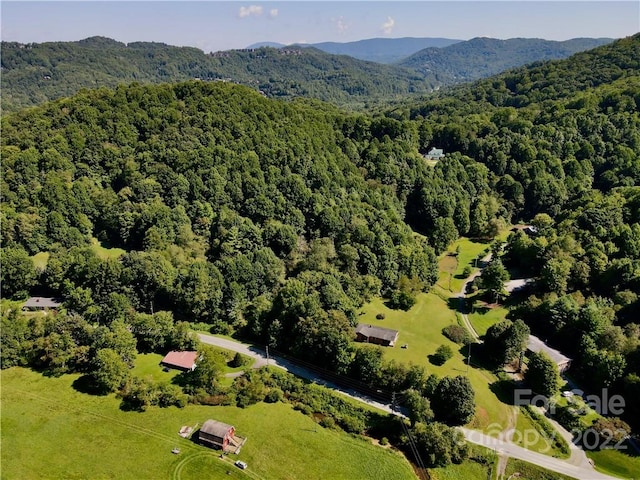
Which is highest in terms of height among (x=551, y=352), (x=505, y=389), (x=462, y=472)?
(x=551, y=352)

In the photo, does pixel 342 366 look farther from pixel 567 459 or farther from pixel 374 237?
pixel 374 237

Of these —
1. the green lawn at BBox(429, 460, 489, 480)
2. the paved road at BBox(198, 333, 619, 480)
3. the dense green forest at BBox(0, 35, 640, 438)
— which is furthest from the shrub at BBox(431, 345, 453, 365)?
the green lawn at BBox(429, 460, 489, 480)

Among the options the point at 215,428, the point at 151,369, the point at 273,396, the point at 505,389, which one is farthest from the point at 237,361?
the point at 505,389

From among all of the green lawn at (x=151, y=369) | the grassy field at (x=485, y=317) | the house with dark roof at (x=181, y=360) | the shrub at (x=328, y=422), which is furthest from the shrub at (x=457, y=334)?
the green lawn at (x=151, y=369)

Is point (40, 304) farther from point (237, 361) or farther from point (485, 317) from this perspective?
point (485, 317)

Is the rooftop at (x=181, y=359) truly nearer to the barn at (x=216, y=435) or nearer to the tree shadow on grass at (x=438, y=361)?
the barn at (x=216, y=435)

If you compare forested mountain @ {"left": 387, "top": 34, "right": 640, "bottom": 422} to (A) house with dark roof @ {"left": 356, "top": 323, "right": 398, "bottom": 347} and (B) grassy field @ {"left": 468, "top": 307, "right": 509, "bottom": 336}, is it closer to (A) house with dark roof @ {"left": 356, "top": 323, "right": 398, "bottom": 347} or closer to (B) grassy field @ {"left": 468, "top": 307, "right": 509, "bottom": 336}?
(B) grassy field @ {"left": 468, "top": 307, "right": 509, "bottom": 336}
